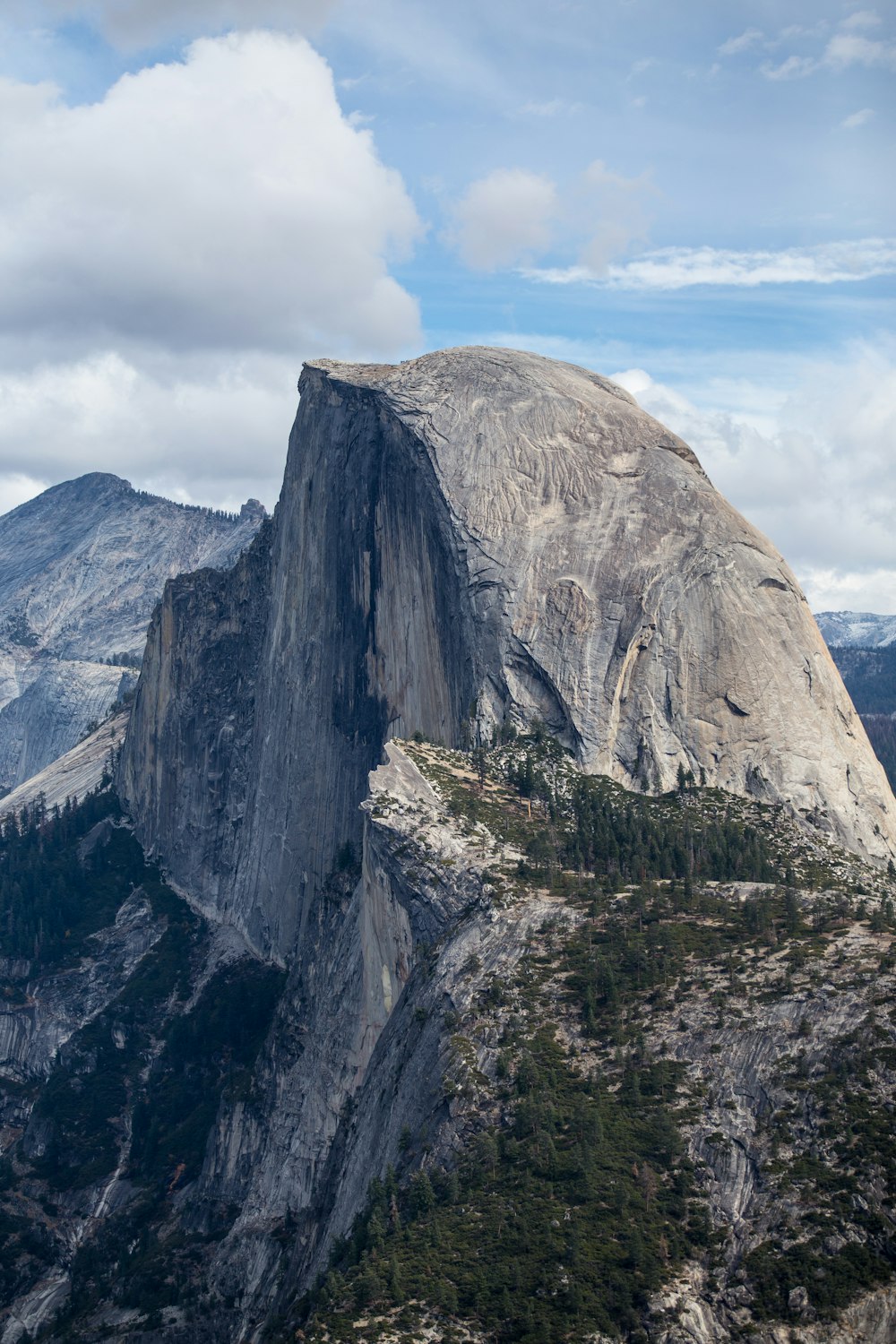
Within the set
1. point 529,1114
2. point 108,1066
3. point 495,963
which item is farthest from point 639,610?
Answer: point 108,1066

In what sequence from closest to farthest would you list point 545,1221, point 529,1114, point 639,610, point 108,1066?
point 545,1221
point 529,1114
point 639,610
point 108,1066

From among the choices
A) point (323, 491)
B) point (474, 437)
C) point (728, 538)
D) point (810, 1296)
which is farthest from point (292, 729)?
point (810, 1296)

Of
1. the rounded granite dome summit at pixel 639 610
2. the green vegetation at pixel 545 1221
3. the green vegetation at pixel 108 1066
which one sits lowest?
the green vegetation at pixel 545 1221

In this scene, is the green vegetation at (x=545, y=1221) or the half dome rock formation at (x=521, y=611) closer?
the green vegetation at (x=545, y=1221)

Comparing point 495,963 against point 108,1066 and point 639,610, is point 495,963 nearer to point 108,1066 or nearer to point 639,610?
point 639,610

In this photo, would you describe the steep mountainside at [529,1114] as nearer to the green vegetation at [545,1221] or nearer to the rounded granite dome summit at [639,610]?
the green vegetation at [545,1221]

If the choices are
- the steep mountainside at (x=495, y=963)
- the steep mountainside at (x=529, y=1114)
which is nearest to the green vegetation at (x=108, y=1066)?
the steep mountainside at (x=495, y=963)

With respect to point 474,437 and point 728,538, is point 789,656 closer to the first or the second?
point 728,538

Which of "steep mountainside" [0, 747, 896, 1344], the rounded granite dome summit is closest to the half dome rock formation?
the rounded granite dome summit
